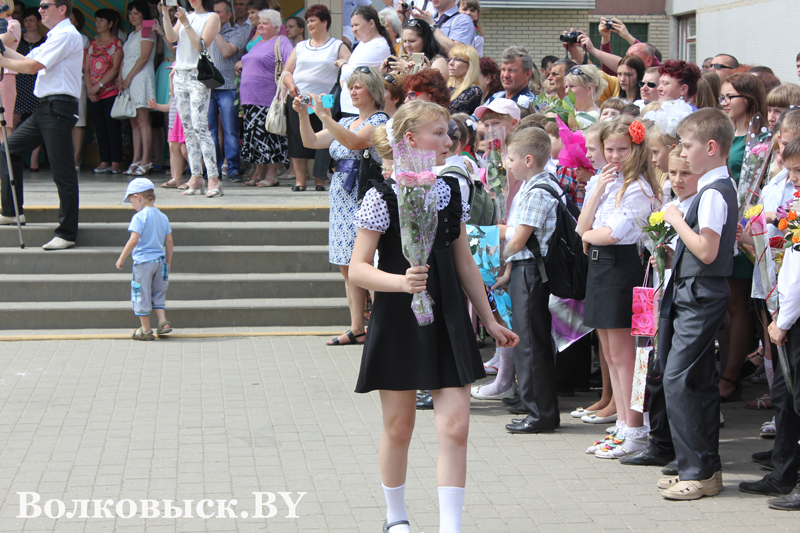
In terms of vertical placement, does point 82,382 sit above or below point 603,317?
below

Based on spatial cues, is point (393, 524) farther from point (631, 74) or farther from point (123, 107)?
point (123, 107)

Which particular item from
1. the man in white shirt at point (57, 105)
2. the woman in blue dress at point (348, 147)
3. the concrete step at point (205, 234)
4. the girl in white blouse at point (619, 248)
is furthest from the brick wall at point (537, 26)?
the girl in white blouse at point (619, 248)

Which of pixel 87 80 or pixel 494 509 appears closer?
pixel 494 509

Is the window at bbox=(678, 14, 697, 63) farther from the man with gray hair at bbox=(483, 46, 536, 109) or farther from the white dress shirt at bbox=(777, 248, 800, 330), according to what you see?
the white dress shirt at bbox=(777, 248, 800, 330)

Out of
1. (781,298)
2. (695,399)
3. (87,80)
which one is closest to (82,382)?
(695,399)

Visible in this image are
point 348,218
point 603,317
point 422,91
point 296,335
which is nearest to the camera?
point 603,317

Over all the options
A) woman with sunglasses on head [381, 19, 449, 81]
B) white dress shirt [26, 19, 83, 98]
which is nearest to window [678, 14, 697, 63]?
woman with sunglasses on head [381, 19, 449, 81]

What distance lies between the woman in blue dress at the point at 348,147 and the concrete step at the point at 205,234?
1402 millimetres

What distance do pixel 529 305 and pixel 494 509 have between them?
1.55 meters

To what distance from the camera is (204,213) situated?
894 centimetres

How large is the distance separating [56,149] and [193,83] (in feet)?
6.74

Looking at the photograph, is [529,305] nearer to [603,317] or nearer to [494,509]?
[603,317]

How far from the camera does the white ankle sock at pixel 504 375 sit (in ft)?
19.8

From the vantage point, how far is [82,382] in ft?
20.3
